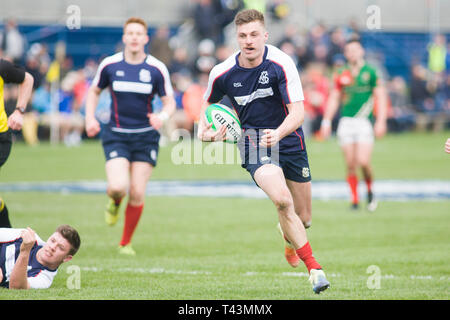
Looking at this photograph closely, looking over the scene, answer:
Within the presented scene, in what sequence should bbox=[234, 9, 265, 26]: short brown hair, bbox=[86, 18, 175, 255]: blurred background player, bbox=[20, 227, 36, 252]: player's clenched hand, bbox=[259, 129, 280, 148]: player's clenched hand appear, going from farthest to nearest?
bbox=[86, 18, 175, 255]: blurred background player → bbox=[234, 9, 265, 26]: short brown hair → bbox=[259, 129, 280, 148]: player's clenched hand → bbox=[20, 227, 36, 252]: player's clenched hand

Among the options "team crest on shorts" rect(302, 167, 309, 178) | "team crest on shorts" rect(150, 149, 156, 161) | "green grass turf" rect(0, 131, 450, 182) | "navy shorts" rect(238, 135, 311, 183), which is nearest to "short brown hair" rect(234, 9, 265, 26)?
"navy shorts" rect(238, 135, 311, 183)

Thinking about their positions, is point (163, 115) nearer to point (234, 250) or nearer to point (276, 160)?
point (234, 250)

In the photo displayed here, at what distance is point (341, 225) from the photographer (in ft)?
39.6

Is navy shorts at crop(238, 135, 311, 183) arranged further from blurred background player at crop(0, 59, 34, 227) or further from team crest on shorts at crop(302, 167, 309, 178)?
blurred background player at crop(0, 59, 34, 227)

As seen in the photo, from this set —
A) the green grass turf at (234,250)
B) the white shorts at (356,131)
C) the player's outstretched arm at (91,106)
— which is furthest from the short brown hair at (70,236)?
the white shorts at (356,131)

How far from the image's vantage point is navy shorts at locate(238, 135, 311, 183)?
25.0 ft

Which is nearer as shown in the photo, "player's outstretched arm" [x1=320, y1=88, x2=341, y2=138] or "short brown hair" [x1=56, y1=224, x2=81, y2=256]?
"short brown hair" [x1=56, y1=224, x2=81, y2=256]

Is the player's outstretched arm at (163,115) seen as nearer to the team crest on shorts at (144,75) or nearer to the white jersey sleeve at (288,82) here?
the team crest on shorts at (144,75)

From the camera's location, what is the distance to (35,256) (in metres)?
7.46

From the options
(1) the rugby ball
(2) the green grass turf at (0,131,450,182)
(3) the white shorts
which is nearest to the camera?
(1) the rugby ball

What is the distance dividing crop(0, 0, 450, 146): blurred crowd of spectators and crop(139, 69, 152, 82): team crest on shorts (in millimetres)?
14113

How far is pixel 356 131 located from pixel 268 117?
6380mm

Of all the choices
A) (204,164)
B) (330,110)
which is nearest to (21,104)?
(330,110)
